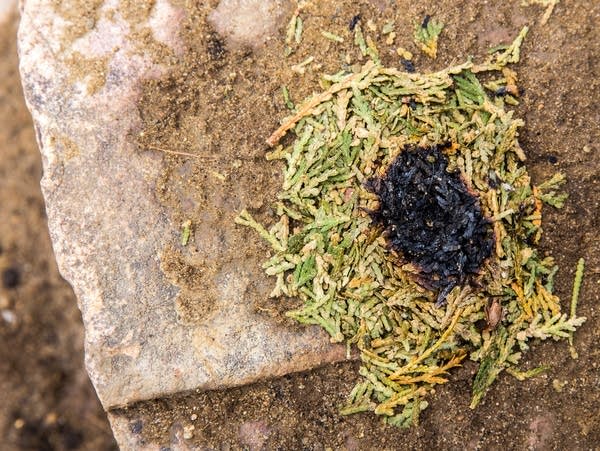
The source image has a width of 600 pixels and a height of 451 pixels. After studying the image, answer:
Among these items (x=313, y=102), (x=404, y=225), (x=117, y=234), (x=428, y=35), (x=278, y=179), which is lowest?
(x=404, y=225)

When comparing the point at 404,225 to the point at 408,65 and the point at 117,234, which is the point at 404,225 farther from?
the point at 117,234

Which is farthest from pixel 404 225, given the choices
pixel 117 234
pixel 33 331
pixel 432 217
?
pixel 33 331

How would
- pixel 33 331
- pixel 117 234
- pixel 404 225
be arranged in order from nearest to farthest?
pixel 404 225 < pixel 117 234 < pixel 33 331

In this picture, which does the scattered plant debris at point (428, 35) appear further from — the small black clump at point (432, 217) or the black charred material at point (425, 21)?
the small black clump at point (432, 217)

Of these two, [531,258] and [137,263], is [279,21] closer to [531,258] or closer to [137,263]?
[137,263]

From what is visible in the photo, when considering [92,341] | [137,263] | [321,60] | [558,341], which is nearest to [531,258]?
[558,341]

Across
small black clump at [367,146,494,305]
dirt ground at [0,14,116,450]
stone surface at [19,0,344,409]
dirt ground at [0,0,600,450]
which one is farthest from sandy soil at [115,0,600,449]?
dirt ground at [0,14,116,450]
